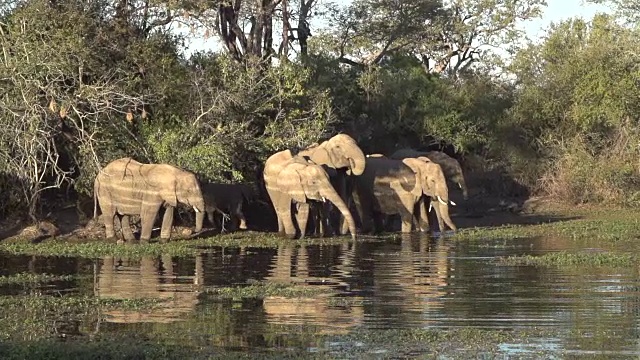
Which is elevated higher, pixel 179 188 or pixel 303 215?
pixel 179 188

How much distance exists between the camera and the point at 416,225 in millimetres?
29500

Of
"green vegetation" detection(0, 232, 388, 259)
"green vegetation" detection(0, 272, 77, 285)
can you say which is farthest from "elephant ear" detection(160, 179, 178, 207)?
"green vegetation" detection(0, 272, 77, 285)

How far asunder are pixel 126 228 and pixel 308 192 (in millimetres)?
3759

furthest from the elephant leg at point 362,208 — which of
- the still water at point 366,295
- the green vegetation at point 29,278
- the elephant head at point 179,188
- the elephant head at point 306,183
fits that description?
the green vegetation at point 29,278

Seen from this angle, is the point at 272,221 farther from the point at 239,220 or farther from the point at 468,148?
the point at 468,148

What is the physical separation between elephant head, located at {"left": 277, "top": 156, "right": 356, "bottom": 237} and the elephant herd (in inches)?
0.8

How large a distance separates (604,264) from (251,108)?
10.5 m

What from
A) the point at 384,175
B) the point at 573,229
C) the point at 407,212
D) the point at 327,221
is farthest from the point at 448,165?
the point at 573,229

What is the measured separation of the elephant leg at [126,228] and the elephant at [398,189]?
569 cm

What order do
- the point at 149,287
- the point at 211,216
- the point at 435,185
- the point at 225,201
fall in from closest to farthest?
1. the point at 149,287
2. the point at 211,216
3. the point at 225,201
4. the point at 435,185

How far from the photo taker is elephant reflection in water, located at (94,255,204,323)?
46.9ft

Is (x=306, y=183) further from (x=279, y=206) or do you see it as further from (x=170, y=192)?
(x=170, y=192)

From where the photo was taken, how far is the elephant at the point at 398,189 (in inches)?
1131

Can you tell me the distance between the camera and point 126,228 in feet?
83.4
